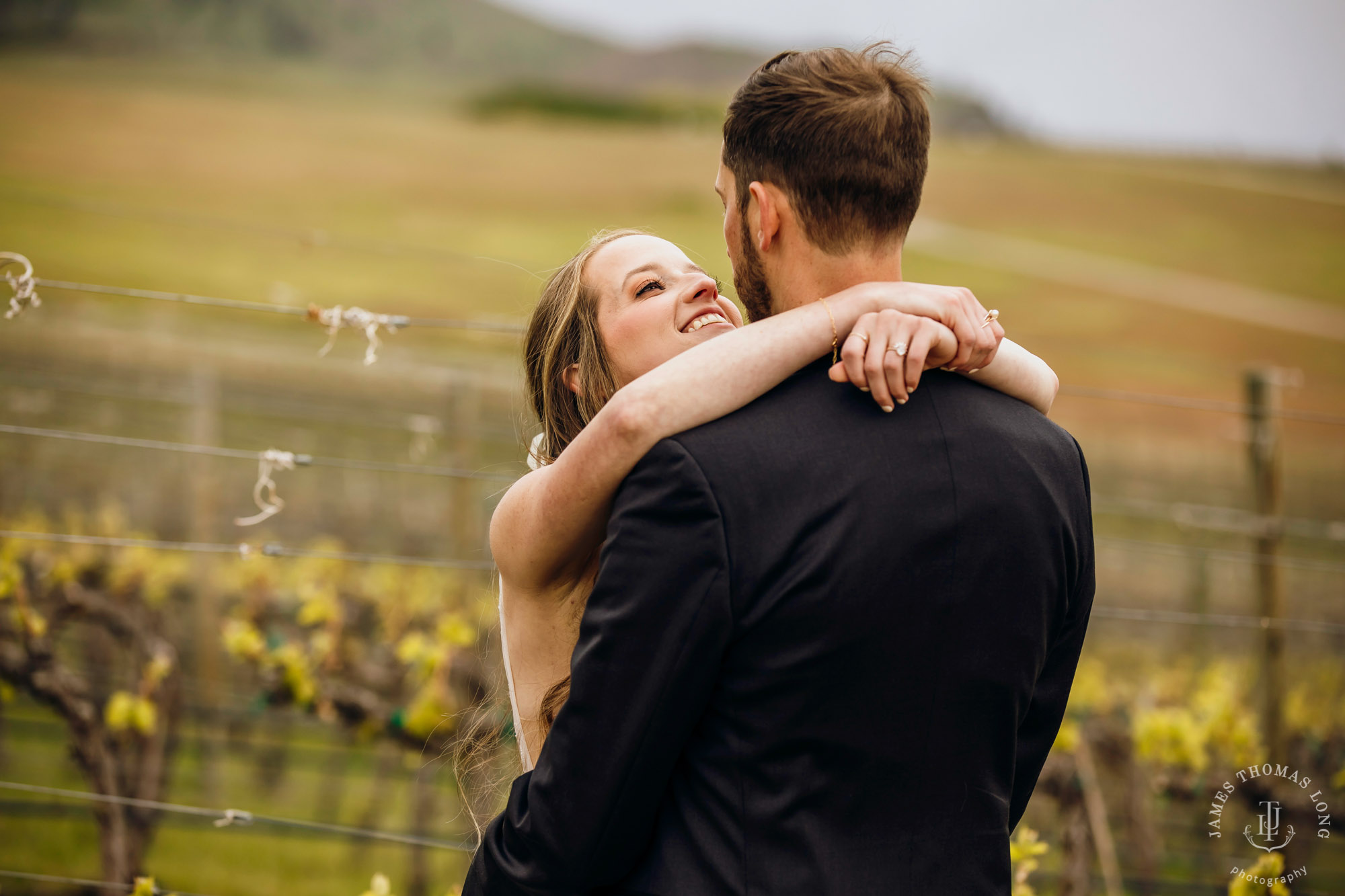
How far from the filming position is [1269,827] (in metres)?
4.20

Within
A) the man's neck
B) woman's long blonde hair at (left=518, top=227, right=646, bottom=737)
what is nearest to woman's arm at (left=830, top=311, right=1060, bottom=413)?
the man's neck

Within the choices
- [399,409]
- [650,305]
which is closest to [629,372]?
[650,305]

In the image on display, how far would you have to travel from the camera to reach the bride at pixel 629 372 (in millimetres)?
1210

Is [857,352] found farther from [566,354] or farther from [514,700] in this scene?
[514,700]

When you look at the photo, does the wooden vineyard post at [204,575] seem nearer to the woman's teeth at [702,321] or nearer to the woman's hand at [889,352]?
the woman's teeth at [702,321]

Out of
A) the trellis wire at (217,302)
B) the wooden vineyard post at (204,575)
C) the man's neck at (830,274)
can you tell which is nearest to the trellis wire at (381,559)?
the trellis wire at (217,302)

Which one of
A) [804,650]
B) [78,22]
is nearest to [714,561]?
[804,650]

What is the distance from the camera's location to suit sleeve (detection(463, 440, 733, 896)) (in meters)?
1.15

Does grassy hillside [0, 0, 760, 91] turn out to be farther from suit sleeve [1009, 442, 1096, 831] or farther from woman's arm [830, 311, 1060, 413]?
suit sleeve [1009, 442, 1096, 831]

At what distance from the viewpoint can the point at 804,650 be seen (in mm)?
1169

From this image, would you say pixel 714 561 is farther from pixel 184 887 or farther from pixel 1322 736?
pixel 1322 736

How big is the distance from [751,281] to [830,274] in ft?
0.41

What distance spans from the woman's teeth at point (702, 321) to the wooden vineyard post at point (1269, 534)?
3.59 meters

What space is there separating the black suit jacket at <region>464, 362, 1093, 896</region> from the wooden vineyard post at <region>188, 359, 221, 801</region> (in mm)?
5727
